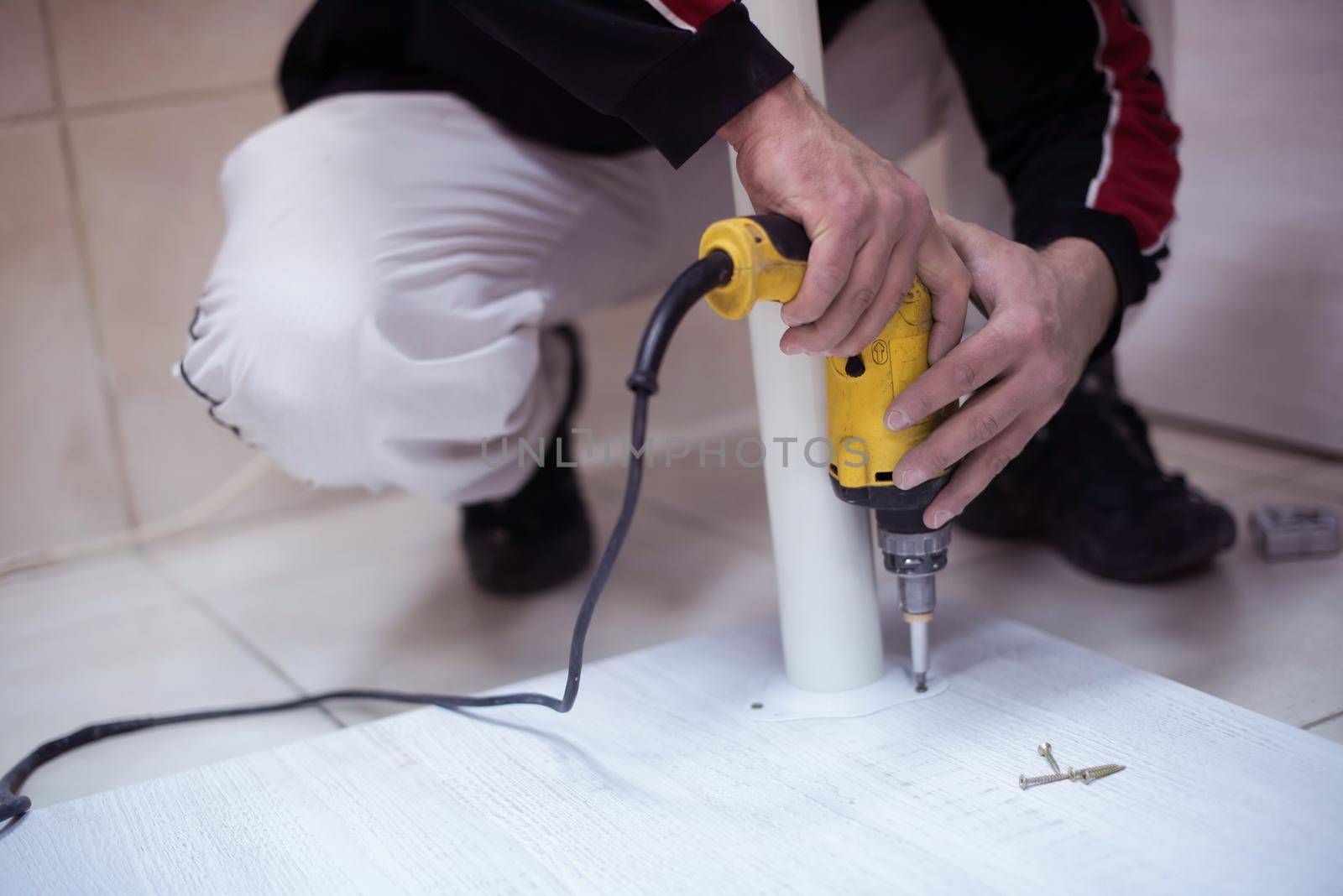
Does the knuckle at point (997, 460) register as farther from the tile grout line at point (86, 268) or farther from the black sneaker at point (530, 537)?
the tile grout line at point (86, 268)

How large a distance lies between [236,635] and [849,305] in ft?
2.46

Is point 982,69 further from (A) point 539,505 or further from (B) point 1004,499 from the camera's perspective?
(A) point 539,505

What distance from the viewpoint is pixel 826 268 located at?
1.90 feet

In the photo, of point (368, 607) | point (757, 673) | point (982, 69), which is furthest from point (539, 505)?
point (982, 69)

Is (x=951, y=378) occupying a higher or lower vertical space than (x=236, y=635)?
higher

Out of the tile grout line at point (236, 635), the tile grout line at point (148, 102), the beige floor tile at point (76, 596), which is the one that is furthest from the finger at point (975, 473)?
the tile grout line at point (148, 102)

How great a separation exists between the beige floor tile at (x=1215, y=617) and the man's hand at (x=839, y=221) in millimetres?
378

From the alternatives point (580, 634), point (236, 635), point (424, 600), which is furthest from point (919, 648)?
point (236, 635)

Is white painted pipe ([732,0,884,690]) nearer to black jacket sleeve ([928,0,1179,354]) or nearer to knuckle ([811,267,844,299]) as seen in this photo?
knuckle ([811,267,844,299])

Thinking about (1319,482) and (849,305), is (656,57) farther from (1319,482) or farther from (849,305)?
(1319,482)

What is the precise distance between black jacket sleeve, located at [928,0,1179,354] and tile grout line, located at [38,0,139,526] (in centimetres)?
87

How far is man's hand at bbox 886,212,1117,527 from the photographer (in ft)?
2.13

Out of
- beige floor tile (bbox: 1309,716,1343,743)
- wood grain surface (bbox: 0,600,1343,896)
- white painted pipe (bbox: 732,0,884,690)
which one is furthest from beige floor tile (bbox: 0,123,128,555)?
beige floor tile (bbox: 1309,716,1343,743)

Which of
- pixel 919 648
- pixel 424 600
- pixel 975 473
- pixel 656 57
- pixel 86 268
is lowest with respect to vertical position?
pixel 424 600
